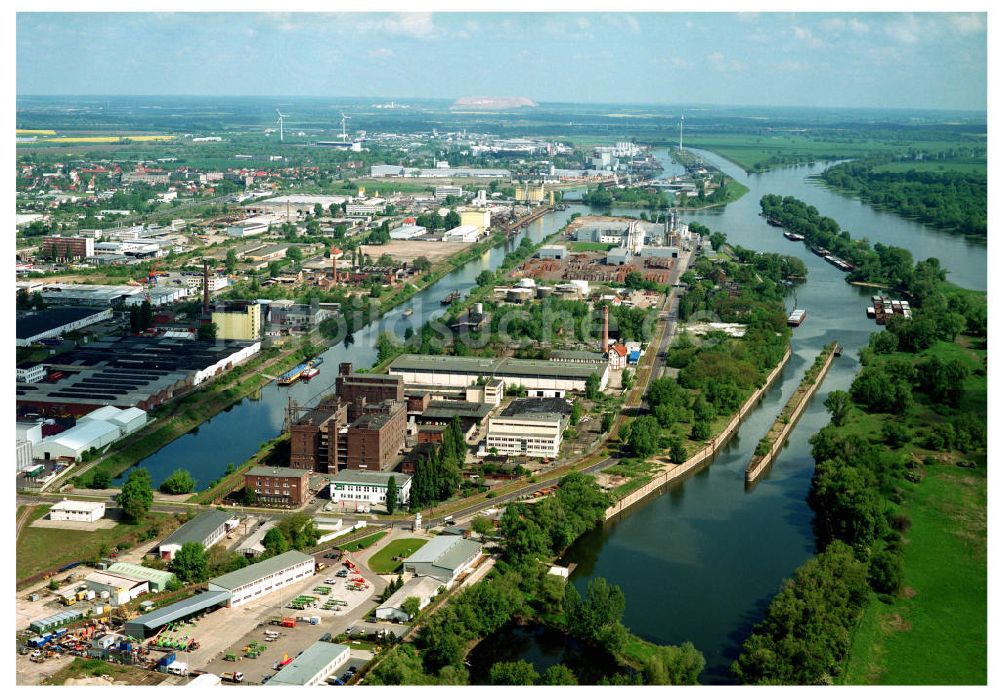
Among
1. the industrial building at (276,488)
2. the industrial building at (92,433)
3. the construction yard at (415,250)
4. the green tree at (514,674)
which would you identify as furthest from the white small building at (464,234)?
the green tree at (514,674)

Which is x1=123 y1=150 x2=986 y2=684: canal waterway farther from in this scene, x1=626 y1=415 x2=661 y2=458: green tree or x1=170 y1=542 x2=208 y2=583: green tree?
x1=170 y1=542 x2=208 y2=583: green tree

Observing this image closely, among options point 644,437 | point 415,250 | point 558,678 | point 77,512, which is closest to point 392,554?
point 558,678

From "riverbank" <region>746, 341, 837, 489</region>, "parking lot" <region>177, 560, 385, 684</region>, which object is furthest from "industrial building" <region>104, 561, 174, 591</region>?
"riverbank" <region>746, 341, 837, 489</region>

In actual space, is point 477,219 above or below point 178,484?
above

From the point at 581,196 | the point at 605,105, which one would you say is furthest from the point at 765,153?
the point at 605,105

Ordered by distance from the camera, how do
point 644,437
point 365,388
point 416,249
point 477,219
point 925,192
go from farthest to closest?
1. point 925,192
2. point 477,219
3. point 416,249
4. point 365,388
5. point 644,437

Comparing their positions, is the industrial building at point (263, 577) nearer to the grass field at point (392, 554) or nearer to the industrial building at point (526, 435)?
the grass field at point (392, 554)

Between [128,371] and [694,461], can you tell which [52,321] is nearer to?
[128,371]
